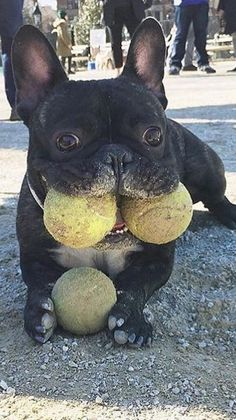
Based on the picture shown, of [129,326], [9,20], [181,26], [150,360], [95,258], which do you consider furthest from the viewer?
[181,26]

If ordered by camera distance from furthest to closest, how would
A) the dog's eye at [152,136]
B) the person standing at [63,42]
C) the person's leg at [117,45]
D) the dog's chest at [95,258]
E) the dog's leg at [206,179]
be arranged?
1. the person standing at [63,42]
2. the person's leg at [117,45]
3. the dog's leg at [206,179]
4. the dog's chest at [95,258]
5. the dog's eye at [152,136]

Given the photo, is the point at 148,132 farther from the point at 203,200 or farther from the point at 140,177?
the point at 203,200

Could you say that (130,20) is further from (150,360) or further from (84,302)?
(150,360)

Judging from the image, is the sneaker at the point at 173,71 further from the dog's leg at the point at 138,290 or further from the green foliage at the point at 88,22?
the green foliage at the point at 88,22

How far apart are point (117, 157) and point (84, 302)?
47cm

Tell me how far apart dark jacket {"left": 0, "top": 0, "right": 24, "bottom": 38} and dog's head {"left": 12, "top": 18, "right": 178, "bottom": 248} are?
3251mm

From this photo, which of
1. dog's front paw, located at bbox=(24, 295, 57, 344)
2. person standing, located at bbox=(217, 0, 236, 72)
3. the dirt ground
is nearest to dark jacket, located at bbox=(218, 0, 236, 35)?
person standing, located at bbox=(217, 0, 236, 72)

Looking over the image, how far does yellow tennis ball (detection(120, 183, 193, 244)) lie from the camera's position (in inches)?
80.5

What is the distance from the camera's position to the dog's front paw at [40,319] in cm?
202

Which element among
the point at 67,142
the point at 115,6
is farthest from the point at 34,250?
the point at 115,6

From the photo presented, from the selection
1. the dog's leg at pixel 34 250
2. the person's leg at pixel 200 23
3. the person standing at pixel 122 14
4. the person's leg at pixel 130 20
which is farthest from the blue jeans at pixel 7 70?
the person's leg at pixel 200 23

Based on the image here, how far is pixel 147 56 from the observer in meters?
2.54

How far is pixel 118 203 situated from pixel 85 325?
1.31ft

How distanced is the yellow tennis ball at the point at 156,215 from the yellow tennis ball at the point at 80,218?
0.28 feet
